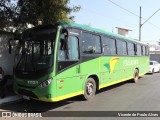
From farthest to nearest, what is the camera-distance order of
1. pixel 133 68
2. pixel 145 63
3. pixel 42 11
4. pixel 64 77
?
pixel 145 63 < pixel 133 68 < pixel 42 11 < pixel 64 77

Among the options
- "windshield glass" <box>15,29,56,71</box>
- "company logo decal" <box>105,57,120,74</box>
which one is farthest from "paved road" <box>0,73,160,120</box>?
"company logo decal" <box>105,57,120,74</box>

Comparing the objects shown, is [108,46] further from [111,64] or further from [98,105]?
[98,105]

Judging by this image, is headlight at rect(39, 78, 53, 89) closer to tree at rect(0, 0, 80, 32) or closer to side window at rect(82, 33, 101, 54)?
side window at rect(82, 33, 101, 54)

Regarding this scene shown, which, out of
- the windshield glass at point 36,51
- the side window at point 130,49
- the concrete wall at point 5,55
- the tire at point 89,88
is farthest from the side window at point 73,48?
the side window at point 130,49

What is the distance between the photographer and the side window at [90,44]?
30.6 ft

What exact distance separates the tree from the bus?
927 mm

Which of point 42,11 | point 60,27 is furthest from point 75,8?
point 60,27

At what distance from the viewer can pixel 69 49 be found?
8.38 m

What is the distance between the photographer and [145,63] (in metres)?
18.0

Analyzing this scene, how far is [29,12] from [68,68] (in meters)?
3.23

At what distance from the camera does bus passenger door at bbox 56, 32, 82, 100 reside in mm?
7922

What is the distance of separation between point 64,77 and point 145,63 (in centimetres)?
1132

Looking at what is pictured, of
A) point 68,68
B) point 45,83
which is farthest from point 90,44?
point 45,83

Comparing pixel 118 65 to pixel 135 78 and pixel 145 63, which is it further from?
pixel 145 63
